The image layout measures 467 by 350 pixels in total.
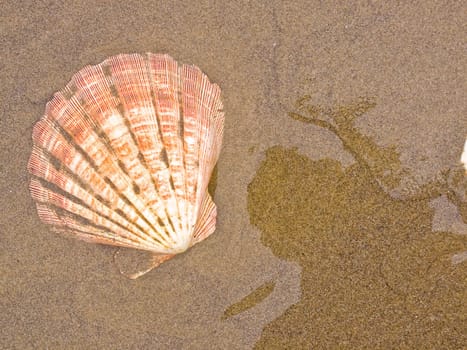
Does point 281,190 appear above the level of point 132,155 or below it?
below

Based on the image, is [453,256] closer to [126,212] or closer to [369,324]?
[369,324]

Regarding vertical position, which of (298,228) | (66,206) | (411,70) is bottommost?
(298,228)

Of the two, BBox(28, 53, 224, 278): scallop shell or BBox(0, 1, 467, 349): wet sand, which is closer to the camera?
BBox(28, 53, 224, 278): scallop shell

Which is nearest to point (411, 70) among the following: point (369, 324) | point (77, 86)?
point (369, 324)

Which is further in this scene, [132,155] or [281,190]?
[281,190]
